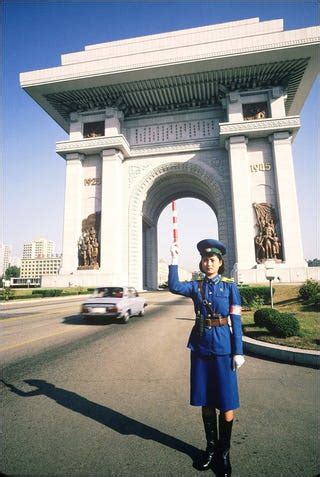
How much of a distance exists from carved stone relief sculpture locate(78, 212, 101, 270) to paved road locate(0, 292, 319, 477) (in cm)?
1955

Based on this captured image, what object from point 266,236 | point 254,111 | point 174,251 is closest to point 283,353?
point 174,251

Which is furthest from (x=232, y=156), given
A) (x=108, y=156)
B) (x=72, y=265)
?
(x=72, y=265)

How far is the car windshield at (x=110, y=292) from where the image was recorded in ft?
33.4

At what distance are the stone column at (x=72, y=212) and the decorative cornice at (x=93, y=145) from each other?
0.63m

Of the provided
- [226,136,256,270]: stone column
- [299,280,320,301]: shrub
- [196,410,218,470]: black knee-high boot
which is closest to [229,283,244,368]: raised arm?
[196,410,218,470]: black knee-high boot

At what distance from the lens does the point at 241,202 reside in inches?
936

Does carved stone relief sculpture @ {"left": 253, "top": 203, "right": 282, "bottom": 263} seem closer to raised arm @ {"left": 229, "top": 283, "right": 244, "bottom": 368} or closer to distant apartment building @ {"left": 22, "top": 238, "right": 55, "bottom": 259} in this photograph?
raised arm @ {"left": 229, "top": 283, "right": 244, "bottom": 368}

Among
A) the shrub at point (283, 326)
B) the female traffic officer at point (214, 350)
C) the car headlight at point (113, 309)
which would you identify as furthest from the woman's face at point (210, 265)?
the car headlight at point (113, 309)

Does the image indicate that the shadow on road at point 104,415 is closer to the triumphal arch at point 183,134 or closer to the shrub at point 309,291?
→ the shrub at point 309,291

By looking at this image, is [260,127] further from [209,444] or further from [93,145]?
[209,444]

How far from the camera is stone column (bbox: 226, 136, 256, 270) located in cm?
2305

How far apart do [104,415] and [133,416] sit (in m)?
0.32

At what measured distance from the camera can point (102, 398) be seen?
3629mm

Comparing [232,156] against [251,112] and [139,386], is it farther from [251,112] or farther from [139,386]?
[139,386]
